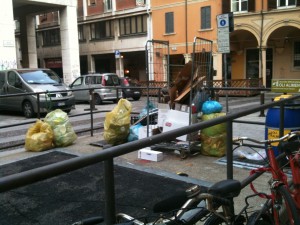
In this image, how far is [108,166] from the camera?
202 cm

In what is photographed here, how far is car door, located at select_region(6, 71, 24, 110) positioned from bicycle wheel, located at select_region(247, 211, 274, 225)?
12827 mm

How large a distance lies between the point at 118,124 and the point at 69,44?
21.7m

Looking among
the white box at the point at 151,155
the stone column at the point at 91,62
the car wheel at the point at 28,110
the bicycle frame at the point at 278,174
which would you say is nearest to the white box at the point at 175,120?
the white box at the point at 151,155

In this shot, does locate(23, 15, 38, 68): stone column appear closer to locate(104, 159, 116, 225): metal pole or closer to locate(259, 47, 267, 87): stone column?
locate(259, 47, 267, 87): stone column

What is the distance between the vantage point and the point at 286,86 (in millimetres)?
6004

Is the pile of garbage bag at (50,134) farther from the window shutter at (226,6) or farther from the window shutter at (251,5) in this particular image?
the window shutter at (226,6)

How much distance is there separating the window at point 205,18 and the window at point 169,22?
3027mm

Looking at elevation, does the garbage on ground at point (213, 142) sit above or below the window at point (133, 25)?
below

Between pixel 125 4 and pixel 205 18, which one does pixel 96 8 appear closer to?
pixel 125 4

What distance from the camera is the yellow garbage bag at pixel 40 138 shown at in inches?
279

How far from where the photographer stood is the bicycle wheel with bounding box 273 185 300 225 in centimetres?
269

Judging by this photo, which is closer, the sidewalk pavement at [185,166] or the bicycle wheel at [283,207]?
the bicycle wheel at [283,207]

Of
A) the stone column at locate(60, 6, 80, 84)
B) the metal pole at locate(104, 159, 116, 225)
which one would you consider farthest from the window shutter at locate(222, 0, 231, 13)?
the metal pole at locate(104, 159, 116, 225)

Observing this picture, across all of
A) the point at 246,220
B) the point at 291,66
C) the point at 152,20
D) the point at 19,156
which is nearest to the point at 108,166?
the point at 246,220
